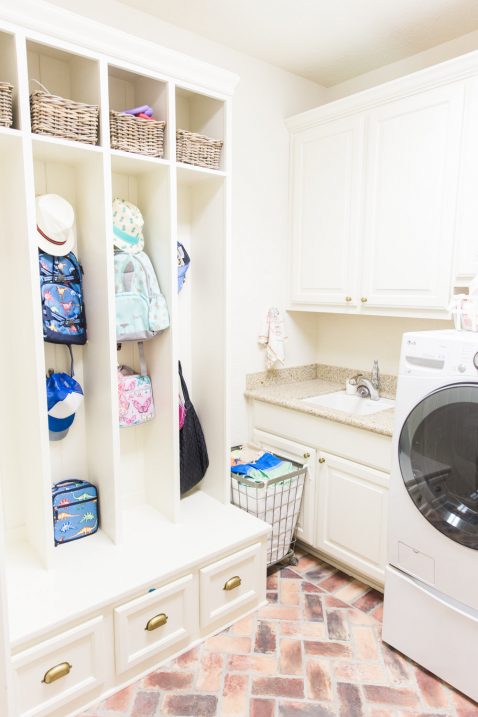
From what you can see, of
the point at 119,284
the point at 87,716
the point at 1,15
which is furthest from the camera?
the point at 119,284

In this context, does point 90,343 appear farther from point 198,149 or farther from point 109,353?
point 198,149

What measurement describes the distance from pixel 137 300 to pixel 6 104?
803 millimetres

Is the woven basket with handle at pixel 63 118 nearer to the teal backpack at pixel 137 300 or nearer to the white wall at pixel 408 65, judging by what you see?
the teal backpack at pixel 137 300

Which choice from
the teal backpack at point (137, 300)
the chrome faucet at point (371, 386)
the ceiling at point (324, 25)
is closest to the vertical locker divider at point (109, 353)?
the teal backpack at point (137, 300)

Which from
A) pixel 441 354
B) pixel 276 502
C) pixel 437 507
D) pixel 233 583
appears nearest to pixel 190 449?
pixel 276 502

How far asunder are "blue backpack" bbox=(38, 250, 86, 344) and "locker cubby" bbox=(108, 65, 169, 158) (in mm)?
618

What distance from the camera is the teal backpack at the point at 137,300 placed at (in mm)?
2006

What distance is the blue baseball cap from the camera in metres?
1.95

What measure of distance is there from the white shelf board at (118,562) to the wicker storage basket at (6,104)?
159cm

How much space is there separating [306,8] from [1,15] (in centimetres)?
130

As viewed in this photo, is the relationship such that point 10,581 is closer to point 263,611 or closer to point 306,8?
point 263,611

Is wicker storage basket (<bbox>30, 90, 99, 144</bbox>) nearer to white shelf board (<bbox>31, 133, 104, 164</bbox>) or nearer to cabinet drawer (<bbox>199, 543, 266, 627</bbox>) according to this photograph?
white shelf board (<bbox>31, 133, 104, 164</bbox>)

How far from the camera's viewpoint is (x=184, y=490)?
7.79 feet

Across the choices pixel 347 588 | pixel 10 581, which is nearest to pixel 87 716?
pixel 10 581
